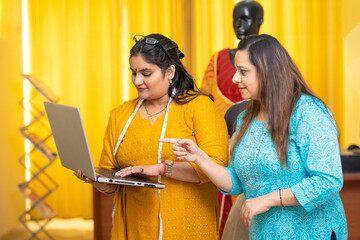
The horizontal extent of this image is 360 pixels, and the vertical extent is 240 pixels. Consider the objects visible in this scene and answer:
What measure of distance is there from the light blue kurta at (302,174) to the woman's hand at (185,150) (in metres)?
0.14

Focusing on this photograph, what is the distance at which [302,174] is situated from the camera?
1479mm

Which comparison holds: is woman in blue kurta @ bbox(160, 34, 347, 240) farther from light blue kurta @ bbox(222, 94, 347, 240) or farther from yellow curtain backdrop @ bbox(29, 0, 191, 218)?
yellow curtain backdrop @ bbox(29, 0, 191, 218)

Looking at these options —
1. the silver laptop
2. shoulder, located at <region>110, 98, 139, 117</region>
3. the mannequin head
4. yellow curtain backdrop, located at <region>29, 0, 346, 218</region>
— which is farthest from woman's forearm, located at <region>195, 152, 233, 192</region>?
yellow curtain backdrop, located at <region>29, 0, 346, 218</region>

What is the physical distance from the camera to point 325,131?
141 cm

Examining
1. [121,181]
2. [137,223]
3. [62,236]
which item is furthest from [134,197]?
[62,236]

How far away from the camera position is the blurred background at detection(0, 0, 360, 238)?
4.88m

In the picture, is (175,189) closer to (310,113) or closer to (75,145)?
(75,145)

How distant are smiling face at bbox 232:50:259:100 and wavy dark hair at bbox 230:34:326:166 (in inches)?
0.5

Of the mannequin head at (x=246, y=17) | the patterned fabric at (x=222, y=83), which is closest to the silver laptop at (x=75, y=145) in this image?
the patterned fabric at (x=222, y=83)

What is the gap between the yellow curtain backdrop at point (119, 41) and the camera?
16.0 feet

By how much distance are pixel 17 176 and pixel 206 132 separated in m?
3.40

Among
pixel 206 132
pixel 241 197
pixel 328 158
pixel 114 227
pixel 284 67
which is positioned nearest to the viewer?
pixel 328 158

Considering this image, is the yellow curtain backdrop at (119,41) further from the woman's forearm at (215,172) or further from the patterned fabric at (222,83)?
the woman's forearm at (215,172)

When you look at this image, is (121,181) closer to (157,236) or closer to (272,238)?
(157,236)
